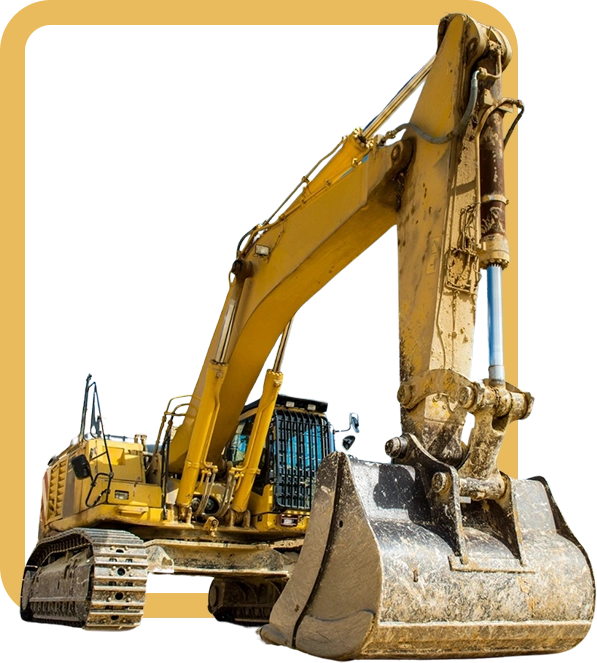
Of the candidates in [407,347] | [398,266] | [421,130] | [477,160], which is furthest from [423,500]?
[421,130]

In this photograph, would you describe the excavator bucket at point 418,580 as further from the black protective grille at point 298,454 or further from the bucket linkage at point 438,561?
the black protective grille at point 298,454

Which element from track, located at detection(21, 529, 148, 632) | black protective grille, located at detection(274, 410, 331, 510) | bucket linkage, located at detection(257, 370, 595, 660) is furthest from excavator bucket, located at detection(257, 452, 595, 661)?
black protective grille, located at detection(274, 410, 331, 510)

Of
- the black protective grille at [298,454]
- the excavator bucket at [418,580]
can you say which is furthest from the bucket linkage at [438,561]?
the black protective grille at [298,454]

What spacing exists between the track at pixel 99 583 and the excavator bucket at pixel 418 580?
264 centimetres

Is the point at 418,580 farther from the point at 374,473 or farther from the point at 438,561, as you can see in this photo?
the point at 374,473

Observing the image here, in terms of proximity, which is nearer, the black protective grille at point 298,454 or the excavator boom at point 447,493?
the excavator boom at point 447,493

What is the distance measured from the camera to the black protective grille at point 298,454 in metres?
8.52

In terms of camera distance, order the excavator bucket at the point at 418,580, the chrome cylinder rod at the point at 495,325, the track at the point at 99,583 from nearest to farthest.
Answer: the excavator bucket at the point at 418,580, the chrome cylinder rod at the point at 495,325, the track at the point at 99,583

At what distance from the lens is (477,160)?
17.5 feet

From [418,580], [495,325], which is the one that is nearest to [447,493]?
[418,580]

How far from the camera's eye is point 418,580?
4.11 metres

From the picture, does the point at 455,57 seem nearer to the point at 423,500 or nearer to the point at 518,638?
the point at 423,500

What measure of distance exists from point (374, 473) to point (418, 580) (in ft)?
2.05

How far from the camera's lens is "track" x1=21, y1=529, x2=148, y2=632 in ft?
22.4
